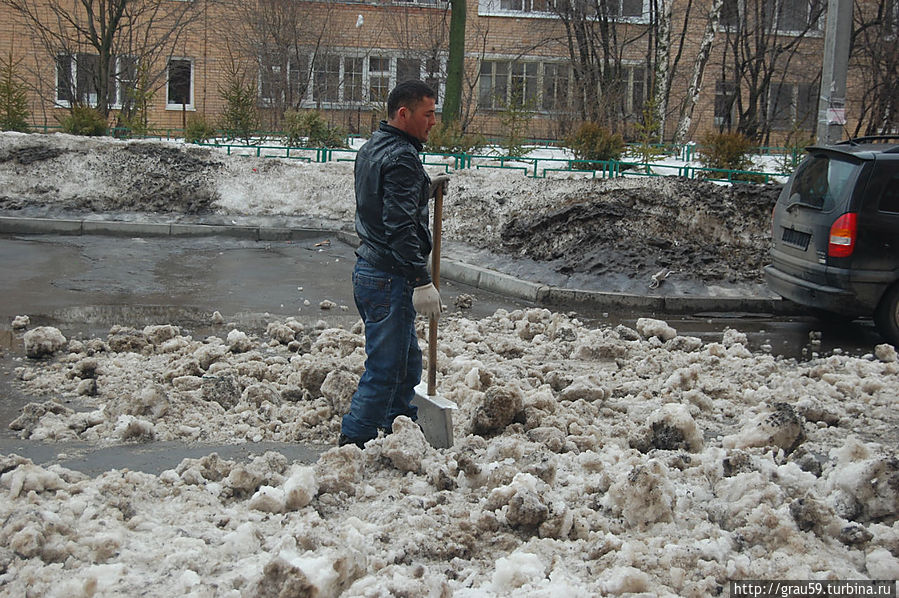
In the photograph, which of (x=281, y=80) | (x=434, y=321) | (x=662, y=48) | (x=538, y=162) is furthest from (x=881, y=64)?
(x=434, y=321)

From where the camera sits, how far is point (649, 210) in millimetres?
13023

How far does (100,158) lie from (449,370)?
513 inches

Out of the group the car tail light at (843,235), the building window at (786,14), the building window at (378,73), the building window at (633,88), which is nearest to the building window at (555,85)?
the building window at (633,88)

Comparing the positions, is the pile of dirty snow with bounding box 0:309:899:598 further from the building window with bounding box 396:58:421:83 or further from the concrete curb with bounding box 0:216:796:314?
the building window with bounding box 396:58:421:83

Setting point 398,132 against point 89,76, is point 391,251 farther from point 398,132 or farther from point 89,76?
point 89,76

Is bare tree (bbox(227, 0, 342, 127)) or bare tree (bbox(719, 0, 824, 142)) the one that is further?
bare tree (bbox(227, 0, 342, 127))

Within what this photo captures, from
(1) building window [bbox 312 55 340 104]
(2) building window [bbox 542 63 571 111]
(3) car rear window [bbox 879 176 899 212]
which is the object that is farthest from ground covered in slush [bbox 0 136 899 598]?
(1) building window [bbox 312 55 340 104]

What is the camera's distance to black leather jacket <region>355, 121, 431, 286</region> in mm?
4777

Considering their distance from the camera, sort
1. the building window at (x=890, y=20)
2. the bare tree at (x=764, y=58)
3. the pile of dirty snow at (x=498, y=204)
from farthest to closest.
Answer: the bare tree at (x=764, y=58) → the building window at (x=890, y=20) → the pile of dirty snow at (x=498, y=204)

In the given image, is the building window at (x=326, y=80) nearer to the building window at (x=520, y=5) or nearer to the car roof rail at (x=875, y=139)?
the building window at (x=520, y=5)

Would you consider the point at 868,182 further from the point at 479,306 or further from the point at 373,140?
the point at 373,140

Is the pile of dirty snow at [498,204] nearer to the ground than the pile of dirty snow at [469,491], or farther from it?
farther from it

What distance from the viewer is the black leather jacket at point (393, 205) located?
478 centimetres

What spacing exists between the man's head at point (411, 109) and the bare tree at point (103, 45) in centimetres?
1898
